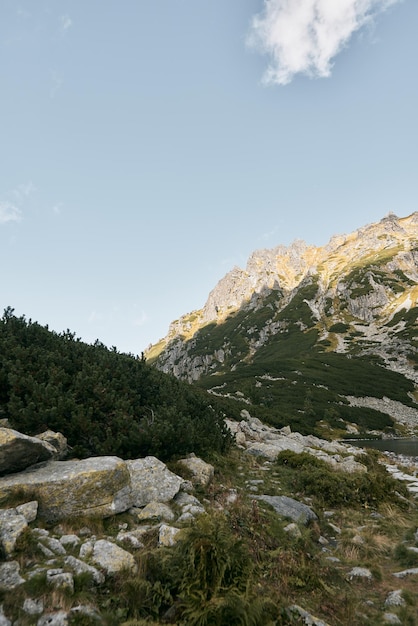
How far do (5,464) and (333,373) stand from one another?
297 ft

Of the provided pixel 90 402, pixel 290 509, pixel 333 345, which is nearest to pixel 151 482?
pixel 90 402

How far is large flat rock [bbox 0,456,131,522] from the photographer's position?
7273 mm

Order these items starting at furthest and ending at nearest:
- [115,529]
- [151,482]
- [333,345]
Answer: [333,345]
[151,482]
[115,529]

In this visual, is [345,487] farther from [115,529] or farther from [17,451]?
[17,451]

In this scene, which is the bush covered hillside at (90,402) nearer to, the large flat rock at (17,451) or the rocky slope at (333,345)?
the large flat rock at (17,451)

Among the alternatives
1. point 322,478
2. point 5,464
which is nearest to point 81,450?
point 5,464

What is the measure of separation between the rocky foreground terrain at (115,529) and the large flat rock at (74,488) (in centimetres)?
2

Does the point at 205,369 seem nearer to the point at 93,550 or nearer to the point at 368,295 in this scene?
the point at 368,295

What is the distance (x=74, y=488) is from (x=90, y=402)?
16.8 ft

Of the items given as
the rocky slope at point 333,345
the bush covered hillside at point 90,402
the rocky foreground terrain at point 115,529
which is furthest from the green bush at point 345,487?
the rocky slope at point 333,345

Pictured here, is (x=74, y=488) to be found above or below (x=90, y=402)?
below

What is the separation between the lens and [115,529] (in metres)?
7.36

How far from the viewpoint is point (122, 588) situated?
208 inches

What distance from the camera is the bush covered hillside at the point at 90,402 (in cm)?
1093
